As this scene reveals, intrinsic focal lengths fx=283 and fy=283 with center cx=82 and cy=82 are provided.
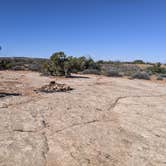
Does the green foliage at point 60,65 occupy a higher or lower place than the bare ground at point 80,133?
higher

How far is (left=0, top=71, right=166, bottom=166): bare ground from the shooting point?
5.15 metres

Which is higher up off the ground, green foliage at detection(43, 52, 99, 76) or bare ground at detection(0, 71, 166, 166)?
green foliage at detection(43, 52, 99, 76)

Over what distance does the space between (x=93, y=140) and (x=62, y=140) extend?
2.19 feet

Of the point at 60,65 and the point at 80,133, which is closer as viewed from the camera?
the point at 80,133

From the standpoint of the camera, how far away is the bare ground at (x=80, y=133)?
5152 mm

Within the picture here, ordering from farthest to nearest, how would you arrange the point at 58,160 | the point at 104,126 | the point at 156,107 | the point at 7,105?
the point at 156,107 < the point at 7,105 < the point at 104,126 < the point at 58,160

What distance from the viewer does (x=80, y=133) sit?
256 inches

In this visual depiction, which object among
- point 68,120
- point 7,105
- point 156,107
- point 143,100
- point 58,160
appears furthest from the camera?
point 143,100

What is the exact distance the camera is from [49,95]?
11594 mm

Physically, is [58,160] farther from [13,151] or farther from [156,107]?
[156,107]

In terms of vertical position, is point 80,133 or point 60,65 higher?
point 60,65

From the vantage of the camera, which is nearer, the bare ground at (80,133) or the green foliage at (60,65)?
the bare ground at (80,133)

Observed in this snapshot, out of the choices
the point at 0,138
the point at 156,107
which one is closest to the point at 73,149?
the point at 0,138

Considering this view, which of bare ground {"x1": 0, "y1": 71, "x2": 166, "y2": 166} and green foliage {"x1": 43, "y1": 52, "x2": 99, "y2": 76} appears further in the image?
green foliage {"x1": 43, "y1": 52, "x2": 99, "y2": 76}
